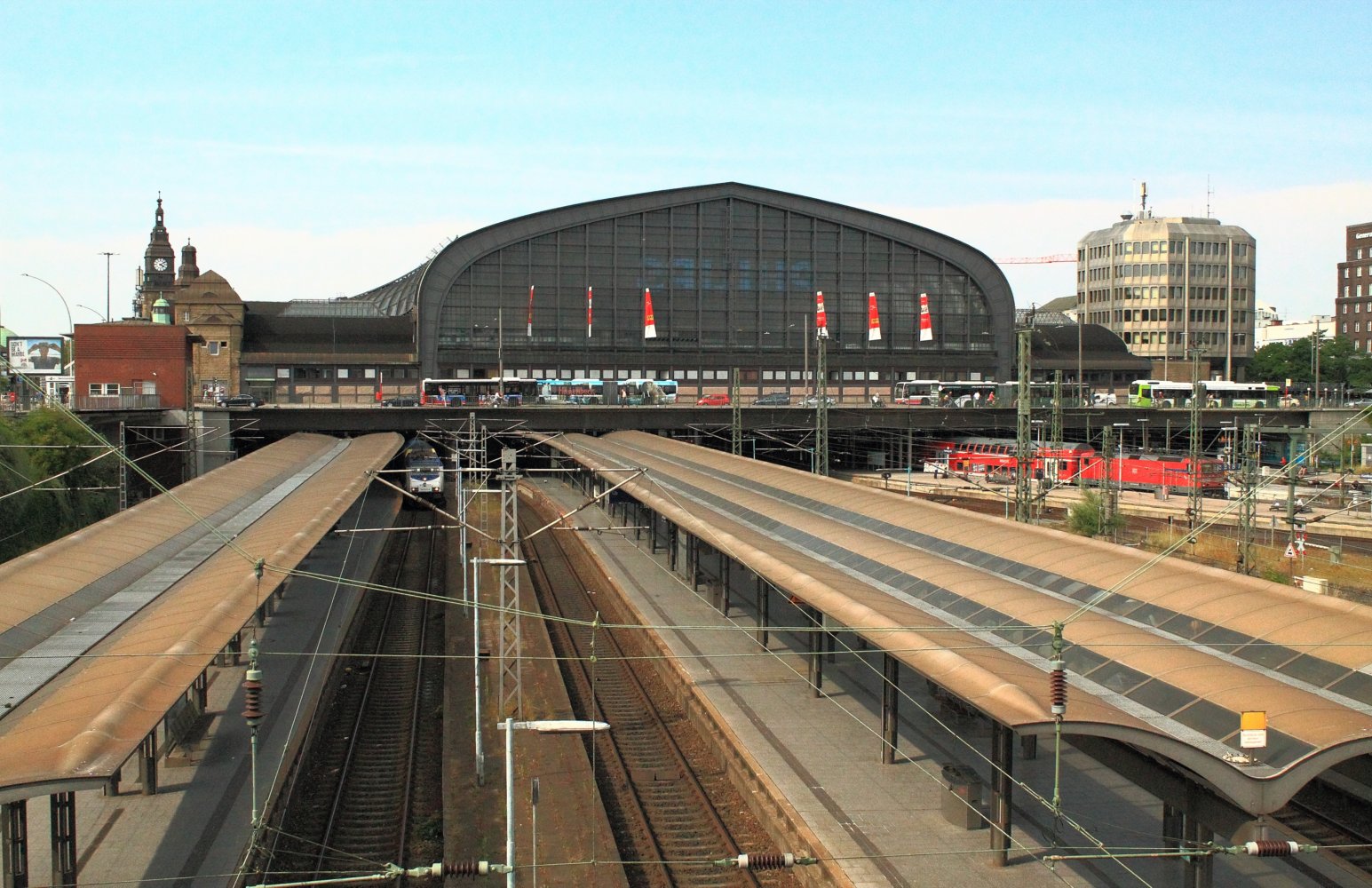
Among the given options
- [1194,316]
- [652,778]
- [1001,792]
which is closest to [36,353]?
[652,778]

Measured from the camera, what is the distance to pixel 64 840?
1363 cm

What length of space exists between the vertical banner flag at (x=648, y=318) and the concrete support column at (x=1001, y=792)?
229 ft

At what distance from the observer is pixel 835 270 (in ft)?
301

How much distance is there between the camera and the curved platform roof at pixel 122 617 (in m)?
12.0

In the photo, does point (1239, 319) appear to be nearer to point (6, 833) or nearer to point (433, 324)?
point (433, 324)

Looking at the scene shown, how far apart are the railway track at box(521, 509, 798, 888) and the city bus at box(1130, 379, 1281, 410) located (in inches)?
2618

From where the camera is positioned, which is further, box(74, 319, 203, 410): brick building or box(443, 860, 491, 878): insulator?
box(74, 319, 203, 410): brick building

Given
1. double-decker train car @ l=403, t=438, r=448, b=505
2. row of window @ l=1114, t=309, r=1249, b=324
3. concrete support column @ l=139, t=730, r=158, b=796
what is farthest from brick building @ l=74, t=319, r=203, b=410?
row of window @ l=1114, t=309, r=1249, b=324

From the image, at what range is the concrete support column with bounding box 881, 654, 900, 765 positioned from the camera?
63.4 feet

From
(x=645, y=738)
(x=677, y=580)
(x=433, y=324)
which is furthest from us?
(x=433, y=324)

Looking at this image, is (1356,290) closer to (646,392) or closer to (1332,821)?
(646,392)

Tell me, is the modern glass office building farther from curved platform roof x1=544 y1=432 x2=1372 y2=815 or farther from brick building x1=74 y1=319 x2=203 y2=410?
curved platform roof x1=544 y1=432 x2=1372 y2=815

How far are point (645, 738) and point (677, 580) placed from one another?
15.7 meters

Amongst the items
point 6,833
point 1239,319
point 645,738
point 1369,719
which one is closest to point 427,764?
point 645,738
